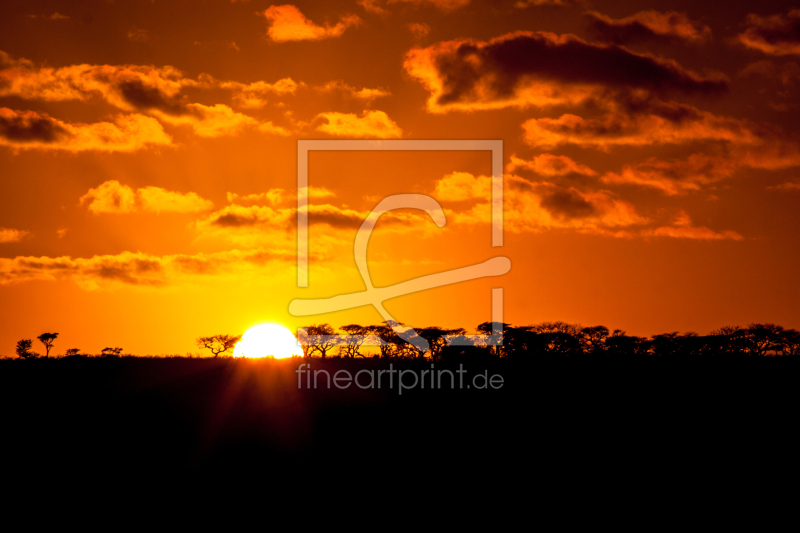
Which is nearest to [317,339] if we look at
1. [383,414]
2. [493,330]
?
[493,330]

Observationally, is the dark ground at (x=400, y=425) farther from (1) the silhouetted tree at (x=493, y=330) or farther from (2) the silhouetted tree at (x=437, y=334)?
(2) the silhouetted tree at (x=437, y=334)

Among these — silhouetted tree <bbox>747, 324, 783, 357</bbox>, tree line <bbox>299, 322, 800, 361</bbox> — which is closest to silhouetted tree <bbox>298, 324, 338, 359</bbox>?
tree line <bbox>299, 322, 800, 361</bbox>

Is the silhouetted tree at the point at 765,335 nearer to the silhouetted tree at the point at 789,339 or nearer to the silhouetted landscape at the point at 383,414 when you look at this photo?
the silhouetted tree at the point at 789,339

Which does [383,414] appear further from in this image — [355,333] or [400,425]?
[355,333]

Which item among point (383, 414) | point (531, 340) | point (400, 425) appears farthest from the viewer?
point (531, 340)

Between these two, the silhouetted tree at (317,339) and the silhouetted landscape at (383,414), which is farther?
the silhouetted tree at (317,339)

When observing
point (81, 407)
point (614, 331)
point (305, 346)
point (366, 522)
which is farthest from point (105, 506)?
point (614, 331)

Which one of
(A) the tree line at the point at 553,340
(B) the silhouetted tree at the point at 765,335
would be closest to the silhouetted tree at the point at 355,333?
(A) the tree line at the point at 553,340

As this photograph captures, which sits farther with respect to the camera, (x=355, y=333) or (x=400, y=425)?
(x=355, y=333)

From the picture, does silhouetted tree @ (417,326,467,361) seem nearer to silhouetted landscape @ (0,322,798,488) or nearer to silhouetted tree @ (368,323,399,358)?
silhouetted tree @ (368,323,399,358)

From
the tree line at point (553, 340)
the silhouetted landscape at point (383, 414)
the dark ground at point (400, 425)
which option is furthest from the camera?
the tree line at point (553, 340)

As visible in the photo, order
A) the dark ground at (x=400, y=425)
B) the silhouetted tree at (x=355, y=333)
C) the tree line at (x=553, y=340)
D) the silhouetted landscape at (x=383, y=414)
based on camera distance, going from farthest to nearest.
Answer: the silhouetted tree at (x=355, y=333) → the tree line at (x=553, y=340) → the silhouetted landscape at (x=383, y=414) → the dark ground at (x=400, y=425)

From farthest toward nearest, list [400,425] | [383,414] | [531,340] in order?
1. [531,340]
2. [383,414]
3. [400,425]

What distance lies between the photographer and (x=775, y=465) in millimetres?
22125
